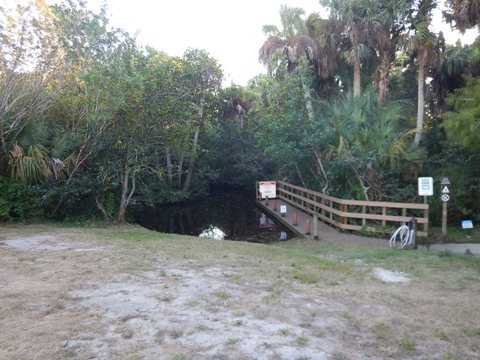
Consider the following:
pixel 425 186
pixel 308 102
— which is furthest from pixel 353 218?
pixel 308 102

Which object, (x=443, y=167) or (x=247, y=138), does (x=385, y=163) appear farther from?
(x=247, y=138)

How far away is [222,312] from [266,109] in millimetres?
12761

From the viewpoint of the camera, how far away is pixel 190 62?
1223cm

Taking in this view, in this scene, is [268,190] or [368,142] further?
[268,190]

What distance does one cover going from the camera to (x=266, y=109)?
16.0 metres

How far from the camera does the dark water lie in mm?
13461

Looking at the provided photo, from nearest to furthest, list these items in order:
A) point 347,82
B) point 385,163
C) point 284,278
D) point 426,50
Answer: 1. point 284,278
2. point 385,163
3. point 426,50
4. point 347,82

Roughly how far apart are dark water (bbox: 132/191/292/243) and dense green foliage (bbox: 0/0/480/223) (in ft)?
6.26

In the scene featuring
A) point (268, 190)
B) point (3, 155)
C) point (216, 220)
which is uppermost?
point (3, 155)

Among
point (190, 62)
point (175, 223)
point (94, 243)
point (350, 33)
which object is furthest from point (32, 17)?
point (350, 33)

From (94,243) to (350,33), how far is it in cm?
1237

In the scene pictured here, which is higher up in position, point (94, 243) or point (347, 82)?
point (347, 82)

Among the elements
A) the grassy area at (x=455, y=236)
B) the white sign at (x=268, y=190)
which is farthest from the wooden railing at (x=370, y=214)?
the white sign at (x=268, y=190)

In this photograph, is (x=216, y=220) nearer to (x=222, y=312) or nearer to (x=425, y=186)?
(x=425, y=186)
